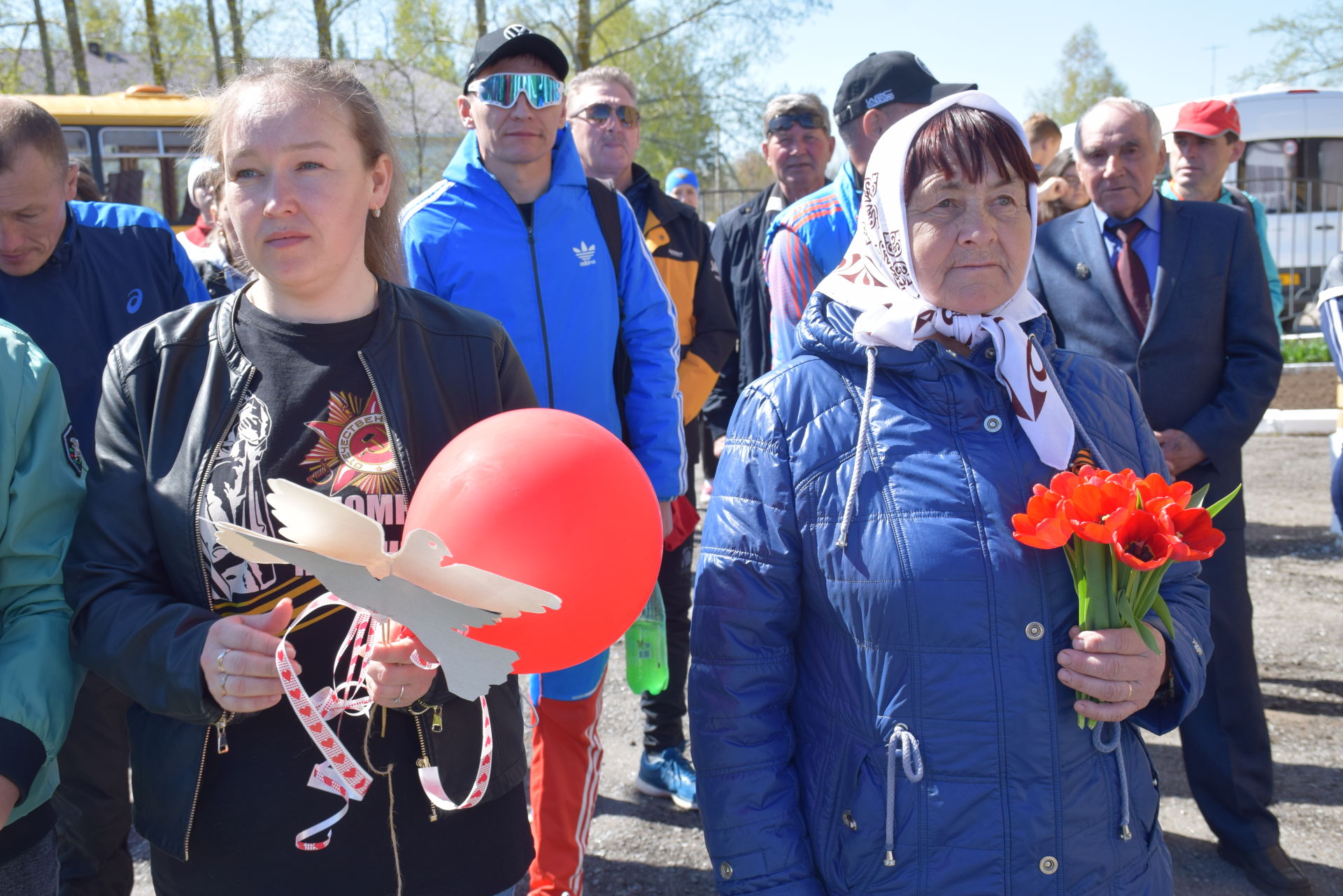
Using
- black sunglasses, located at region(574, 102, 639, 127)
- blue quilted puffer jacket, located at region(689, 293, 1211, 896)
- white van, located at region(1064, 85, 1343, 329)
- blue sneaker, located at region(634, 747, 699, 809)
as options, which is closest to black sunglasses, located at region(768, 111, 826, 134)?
black sunglasses, located at region(574, 102, 639, 127)

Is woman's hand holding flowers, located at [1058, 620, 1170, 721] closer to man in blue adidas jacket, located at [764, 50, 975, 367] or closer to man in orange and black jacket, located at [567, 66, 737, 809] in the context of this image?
man in blue adidas jacket, located at [764, 50, 975, 367]

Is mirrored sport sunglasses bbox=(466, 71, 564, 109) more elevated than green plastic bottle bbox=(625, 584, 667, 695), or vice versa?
mirrored sport sunglasses bbox=(466, 71, 564, 109)

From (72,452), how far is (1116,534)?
1.85m

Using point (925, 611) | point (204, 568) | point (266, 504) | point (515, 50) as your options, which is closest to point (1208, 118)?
Answer: point (515, 50)

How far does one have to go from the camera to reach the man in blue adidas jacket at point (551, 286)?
2982mm

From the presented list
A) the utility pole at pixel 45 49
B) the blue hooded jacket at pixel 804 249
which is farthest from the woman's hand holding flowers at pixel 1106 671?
the utility pole at pixel 45 49

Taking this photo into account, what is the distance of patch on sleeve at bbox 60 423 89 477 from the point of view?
1.84 metres

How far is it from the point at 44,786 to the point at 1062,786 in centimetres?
177

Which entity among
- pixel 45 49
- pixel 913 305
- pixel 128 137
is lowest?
pixel 913 305

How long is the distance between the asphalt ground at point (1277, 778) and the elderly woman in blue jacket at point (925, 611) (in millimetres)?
670

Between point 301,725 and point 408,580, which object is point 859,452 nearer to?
point 408,580

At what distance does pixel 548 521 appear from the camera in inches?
55.8

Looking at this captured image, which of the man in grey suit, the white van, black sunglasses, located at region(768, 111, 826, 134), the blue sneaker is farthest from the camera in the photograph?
the white van

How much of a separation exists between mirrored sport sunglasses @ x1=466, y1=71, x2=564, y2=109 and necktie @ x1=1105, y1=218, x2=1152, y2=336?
2087mm
